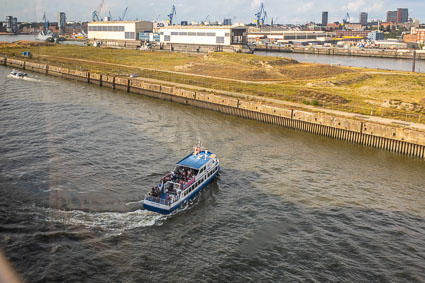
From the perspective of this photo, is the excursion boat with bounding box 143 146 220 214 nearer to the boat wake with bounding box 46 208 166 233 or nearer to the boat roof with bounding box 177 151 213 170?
the boat roof with bounding box 177 151 213 170

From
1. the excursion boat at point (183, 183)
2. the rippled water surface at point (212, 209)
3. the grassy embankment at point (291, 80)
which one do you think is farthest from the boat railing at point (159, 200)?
the grassy embankment at point (291, 80)

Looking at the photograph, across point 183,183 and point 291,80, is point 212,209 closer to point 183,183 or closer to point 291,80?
point 183,183

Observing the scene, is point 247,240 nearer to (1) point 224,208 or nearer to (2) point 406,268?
(1) point 224,208

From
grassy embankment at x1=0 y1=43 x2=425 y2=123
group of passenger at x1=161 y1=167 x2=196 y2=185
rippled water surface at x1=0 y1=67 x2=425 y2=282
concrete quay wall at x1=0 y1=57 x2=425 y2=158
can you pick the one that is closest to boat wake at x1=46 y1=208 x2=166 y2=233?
rippled water surface at x1=0 y1=67 x2=425 y2=282

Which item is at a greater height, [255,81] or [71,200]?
[255,81]

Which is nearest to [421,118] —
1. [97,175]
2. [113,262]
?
[97,175]
